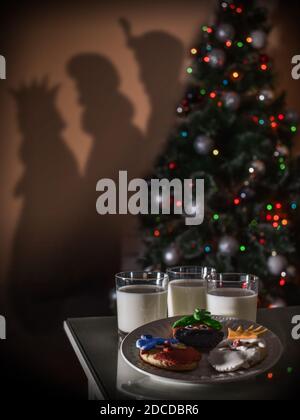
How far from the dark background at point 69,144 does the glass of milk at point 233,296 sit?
2.23 metres

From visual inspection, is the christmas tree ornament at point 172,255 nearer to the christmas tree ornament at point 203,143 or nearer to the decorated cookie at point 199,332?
the christmas tree ornament at point 203,143

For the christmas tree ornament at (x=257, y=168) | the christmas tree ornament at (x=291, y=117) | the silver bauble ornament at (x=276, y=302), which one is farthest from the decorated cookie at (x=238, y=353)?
the christmas tree ornament at (x=291, y=117)

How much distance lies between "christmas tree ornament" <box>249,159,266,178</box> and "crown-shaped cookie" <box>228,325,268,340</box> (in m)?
2.09

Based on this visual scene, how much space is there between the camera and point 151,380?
0.84 m

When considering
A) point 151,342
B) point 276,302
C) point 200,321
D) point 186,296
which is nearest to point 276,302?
point 276,302

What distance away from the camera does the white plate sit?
0.80 m

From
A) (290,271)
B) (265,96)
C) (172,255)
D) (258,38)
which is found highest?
(258,38)

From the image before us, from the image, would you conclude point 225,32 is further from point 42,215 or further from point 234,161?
point 42,215

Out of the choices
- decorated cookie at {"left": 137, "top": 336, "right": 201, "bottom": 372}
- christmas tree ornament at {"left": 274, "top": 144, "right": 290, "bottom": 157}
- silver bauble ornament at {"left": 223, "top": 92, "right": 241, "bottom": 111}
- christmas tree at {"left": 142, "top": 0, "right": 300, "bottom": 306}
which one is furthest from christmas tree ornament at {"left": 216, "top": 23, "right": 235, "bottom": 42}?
decorated cookie at {"left": 137, "top": 336, "right": 201, "bottom": 372}

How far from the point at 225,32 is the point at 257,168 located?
0.83m

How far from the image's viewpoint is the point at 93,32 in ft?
11.2

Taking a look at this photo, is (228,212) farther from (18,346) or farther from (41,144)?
(18,346)

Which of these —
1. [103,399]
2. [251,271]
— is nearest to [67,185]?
[251,271]

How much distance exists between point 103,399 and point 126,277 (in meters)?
0.40
